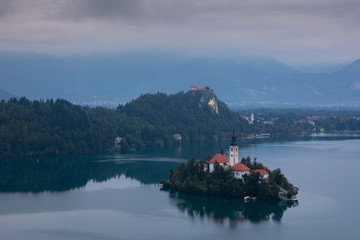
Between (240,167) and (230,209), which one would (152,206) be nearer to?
(230,209)

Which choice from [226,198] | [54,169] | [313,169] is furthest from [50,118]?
[226,198]

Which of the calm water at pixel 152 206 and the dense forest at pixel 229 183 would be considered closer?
the calm water at pixel 152 206

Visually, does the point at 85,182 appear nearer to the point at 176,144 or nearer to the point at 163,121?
the point at 176,144

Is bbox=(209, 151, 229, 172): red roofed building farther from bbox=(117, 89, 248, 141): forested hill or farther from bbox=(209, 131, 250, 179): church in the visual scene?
bbox=(117, 89, 248, 141): forested hill

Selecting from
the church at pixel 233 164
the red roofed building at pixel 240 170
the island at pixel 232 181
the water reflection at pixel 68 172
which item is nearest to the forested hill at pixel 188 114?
the water reflection at pixel 68 172

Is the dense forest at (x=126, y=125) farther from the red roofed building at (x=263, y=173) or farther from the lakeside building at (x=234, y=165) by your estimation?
the red roofed building at (x=263, y=173)

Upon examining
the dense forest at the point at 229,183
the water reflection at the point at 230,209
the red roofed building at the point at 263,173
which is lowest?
the water reflection at the point at 230,209

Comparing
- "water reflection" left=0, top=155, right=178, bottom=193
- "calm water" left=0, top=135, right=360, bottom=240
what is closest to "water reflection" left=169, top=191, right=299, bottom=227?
"calm water" left=0, top=135, right=360, bottom=240
